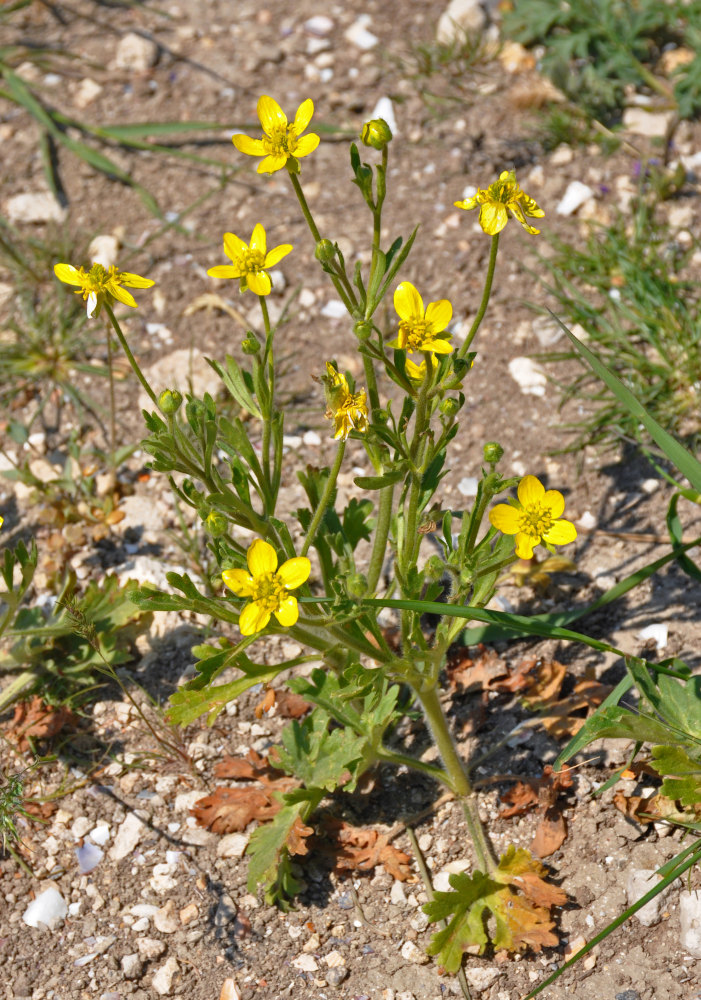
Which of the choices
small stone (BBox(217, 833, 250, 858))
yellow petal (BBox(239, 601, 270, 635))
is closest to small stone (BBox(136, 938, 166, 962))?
small stone (BBox(217, 833, 250, 858))

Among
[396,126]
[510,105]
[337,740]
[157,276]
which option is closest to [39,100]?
[157,276]

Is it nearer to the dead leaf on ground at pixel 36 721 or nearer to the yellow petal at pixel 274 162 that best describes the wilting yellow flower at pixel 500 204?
the yellow petal at pixel 274 162

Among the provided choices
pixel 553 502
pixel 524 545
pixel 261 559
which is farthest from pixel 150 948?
pixel 553 502

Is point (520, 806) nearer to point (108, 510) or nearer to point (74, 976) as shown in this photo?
point (74, 976)

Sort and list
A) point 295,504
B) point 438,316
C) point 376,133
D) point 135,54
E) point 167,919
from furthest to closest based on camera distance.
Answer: point 135,54 → point 295,504 → point 167,919 → point 438,316 → point 376,133

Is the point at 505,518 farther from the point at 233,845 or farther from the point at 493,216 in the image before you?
the point at 233,845

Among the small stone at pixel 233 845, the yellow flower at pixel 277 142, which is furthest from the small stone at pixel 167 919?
the yellow flower at pixel 277 142
